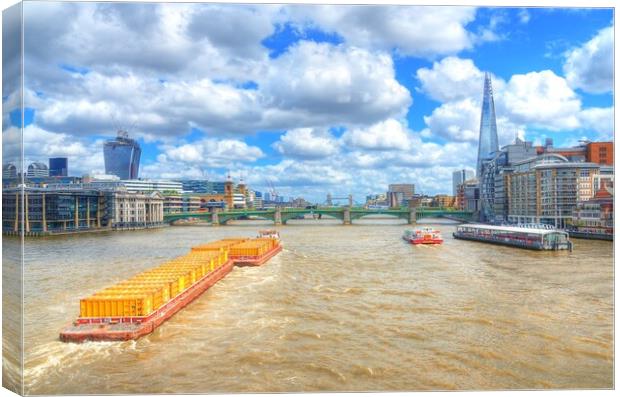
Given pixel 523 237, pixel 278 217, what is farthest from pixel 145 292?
pixel 278 217

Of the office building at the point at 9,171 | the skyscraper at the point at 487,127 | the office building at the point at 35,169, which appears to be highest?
the skyscraper at the point at 487,127

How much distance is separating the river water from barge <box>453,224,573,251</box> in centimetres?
1654

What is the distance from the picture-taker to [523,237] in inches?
2393

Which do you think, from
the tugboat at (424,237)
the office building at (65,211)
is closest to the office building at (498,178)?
the tugboat at (424,237)

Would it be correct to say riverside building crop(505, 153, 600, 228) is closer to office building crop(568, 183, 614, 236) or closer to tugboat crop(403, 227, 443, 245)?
office building crop(568, 183, 614, 236)

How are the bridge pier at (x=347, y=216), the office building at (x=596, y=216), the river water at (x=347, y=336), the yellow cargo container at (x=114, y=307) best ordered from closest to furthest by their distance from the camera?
the river water at (x=347, y=336) → the yellow cargo container at (x=114, y=307) → the office building at (x=596, y=216) → the bridge pier at (x=347, y=216)

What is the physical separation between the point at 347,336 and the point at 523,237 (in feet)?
152

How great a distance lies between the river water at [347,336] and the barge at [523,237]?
1654cm

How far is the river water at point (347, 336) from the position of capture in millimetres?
15844

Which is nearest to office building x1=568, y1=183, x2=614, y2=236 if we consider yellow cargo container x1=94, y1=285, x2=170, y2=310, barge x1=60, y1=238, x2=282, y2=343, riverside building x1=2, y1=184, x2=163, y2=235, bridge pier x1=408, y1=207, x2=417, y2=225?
barge x1=60, y1=238, x2=282, y2=343

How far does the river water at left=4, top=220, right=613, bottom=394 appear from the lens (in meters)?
15.8

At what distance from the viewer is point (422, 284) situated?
110ft

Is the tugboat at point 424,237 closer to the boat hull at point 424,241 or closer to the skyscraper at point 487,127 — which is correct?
the boat hull at point 424,241

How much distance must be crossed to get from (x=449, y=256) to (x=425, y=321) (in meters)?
30.7
